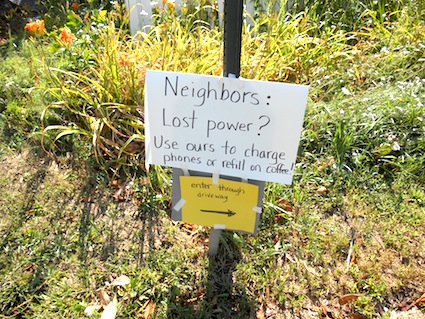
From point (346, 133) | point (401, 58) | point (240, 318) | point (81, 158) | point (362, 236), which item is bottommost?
point (240, 318)

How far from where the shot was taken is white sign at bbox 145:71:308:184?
4.17 feet

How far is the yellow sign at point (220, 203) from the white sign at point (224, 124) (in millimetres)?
71

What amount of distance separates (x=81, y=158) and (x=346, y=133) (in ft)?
5.25

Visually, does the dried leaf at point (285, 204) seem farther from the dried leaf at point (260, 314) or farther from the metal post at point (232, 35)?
the metal post at point (232, 35)

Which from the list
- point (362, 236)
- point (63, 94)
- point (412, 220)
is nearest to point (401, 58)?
point (412, 220)

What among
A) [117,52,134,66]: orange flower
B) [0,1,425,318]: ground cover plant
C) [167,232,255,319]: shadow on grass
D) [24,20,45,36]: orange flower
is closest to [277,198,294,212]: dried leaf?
[0,1,425,318]: ground cover plant

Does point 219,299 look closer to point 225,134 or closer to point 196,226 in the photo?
point 196,226

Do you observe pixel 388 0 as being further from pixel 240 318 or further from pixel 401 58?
pixel 240 318

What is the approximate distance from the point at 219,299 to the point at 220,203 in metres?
0.49

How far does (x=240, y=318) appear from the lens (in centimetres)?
169

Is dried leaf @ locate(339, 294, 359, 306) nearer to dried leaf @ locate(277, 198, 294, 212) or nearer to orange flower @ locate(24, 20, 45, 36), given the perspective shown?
dried leaf @ locate(277, 198, 294, 212)

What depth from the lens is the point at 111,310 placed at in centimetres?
168

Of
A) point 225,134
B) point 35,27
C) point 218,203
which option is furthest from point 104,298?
point 35,27

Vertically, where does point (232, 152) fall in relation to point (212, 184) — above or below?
above
